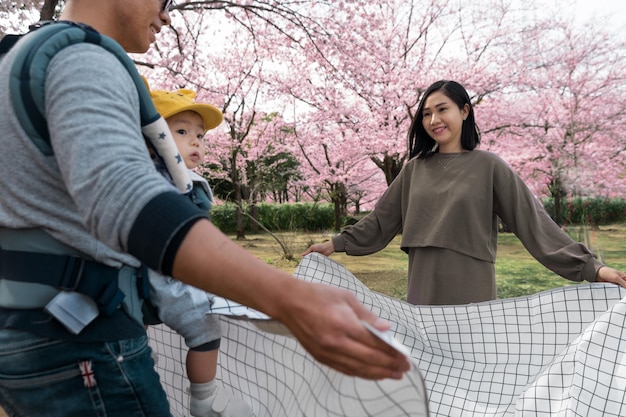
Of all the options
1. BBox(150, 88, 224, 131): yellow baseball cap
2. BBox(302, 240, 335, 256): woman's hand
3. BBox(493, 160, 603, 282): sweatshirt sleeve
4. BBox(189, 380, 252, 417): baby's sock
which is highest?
BBox(150, 88, 224, 131): yellow baseball cap

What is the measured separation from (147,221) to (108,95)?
0.18 metres

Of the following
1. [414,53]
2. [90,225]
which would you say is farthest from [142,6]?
[414,53]

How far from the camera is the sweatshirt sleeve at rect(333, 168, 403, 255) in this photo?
2645 mm

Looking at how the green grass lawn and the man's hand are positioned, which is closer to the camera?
the man's hand

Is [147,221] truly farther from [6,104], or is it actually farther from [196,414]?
[196,414]

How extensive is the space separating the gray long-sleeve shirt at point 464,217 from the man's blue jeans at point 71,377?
184 cm

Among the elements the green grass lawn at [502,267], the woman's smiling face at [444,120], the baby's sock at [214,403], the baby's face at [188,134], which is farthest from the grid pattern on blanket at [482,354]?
the green grass lawn at [502,267]

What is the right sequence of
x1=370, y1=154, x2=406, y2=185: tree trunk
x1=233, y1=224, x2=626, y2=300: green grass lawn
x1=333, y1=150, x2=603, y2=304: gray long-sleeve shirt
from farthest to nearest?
x1=370, y1=154, x2=406, y2=185: tree trunk → x1=233, y1=224, x2=626, y2=300: green grass lawn → x1=333, y1=150, x2=603, y2=304: gray long-sleeve shirt

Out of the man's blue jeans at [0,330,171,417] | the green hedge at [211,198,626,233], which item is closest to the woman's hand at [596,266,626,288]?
the man's blue jeans at [0,330,171,417]

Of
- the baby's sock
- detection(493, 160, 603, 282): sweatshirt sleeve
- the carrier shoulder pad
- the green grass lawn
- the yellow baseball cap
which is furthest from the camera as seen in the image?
the green grass lawn

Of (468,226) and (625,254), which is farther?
(625,254)

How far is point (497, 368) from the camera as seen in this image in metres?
1.72

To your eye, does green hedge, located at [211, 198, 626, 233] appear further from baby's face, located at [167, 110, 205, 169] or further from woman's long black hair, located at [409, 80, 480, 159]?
baby's face, located at [167, 110, 205, 169]

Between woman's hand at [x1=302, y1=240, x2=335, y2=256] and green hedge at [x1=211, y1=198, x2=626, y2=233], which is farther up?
woman's hand at [x1=302, y1=240, x2=335, y2=256]
